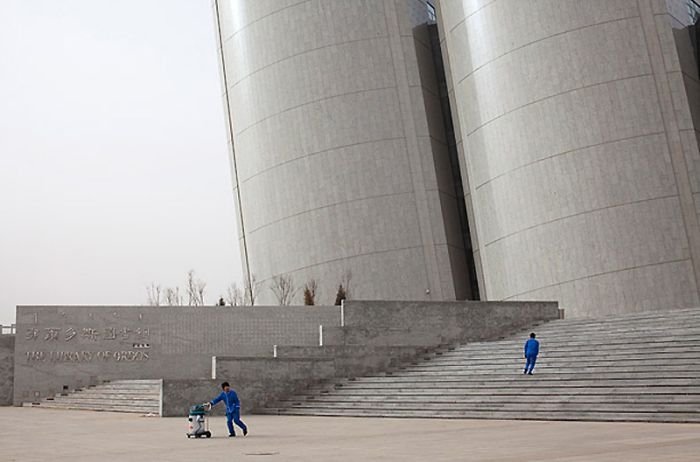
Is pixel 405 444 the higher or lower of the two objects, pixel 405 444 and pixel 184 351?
the lower

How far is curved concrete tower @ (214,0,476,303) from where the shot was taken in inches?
1474

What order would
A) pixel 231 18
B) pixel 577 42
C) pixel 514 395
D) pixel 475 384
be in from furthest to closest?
pixel 231 18 → pixel 577 42 → pixel 475 384 → pixel 514 395

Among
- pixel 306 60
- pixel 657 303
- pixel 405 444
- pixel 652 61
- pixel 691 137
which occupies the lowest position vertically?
pixel 405 444

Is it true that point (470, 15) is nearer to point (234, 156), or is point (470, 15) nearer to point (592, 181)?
point (592, 181)

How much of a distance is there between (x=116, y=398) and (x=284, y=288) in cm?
1437

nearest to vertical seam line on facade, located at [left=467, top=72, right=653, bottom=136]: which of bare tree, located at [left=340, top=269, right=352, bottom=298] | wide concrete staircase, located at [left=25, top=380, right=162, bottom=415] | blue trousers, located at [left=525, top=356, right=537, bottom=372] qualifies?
bare tree, located at [left=340, top=269, right=352, bottom=298]

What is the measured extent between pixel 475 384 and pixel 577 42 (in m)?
16.7

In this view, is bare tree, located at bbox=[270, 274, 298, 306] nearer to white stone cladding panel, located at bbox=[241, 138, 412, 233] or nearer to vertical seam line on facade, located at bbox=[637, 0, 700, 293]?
white stone cladding panel, located at bbox=[241, 138, 412, 233]

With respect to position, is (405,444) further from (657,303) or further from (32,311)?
(657,303)

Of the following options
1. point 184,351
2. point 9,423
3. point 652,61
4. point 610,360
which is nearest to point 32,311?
point 184,351

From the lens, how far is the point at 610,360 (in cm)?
1942

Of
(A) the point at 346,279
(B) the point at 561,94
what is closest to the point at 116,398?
(A) the point at 346,279

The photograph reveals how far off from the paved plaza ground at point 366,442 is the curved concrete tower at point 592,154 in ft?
52.2

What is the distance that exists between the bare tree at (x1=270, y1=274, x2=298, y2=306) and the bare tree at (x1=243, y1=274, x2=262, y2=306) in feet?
4.77
